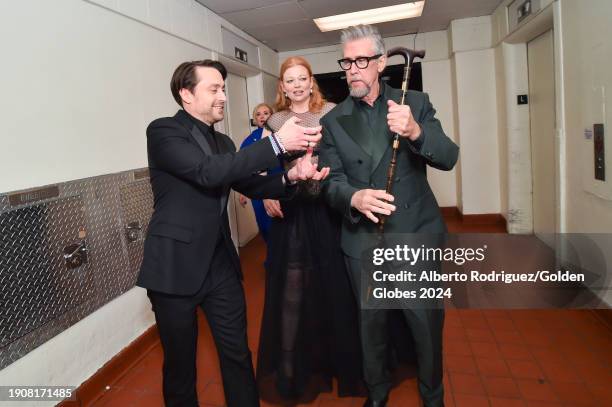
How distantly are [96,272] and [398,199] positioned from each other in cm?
181

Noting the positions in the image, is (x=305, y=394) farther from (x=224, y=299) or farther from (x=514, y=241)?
(x=514, y=241)

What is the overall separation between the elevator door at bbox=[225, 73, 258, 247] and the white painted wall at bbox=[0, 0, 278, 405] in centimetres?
173

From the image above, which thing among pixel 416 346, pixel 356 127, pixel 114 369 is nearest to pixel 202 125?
pixel 356 127

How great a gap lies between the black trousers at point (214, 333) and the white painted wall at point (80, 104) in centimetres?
80

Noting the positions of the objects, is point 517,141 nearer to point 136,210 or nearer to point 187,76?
point 136,210

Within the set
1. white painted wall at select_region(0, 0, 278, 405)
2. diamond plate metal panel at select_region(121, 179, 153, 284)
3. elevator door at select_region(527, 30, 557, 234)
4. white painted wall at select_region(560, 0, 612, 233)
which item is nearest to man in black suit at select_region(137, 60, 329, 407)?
white painted wall at select_region(0, 0, 278, 405)

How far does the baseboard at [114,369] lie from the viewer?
Answer: 228 centimetres

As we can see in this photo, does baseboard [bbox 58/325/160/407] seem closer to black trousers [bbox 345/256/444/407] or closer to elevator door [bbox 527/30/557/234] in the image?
black trousers [bbox 345/256/444/407]

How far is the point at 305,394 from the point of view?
2.22m

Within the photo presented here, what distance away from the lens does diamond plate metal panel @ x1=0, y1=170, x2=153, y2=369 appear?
1.89 meters

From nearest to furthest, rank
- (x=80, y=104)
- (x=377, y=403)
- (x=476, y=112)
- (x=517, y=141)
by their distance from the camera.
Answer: (x=377, y=403) < (x=80, y=104) < (x=517, y=141) < (x=476, y=112)

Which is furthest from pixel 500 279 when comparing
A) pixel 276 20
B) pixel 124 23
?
pixel 276 20

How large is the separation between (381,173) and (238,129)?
13.0ft

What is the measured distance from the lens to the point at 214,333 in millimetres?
1771
